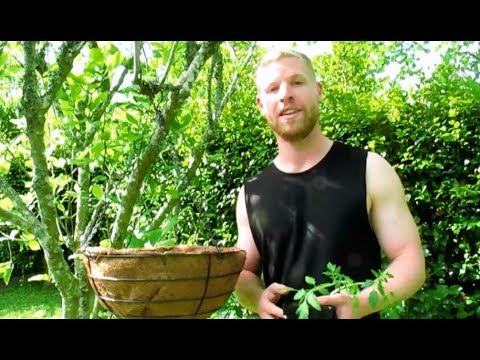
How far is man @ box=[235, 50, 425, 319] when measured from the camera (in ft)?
3.39

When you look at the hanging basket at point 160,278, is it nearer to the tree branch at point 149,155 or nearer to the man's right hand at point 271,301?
the man's right hand at point 271,301

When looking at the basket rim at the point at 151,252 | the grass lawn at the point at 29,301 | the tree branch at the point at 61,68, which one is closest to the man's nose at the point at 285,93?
the basket rim at the point at 151,252

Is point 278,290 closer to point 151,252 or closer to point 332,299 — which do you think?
point 332,299

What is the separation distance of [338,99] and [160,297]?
2.32 metres

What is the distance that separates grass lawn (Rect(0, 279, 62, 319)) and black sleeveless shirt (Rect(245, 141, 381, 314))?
3.51 m

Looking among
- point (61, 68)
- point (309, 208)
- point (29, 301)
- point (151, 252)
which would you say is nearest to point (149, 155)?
point (61, 68)

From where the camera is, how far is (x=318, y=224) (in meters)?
1.08

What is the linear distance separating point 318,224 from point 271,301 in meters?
0.19

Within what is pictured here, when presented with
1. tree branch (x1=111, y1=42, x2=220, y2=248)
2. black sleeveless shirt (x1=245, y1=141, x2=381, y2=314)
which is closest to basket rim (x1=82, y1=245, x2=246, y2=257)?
black sleeveless shirt (x1=245, y1=141, x2=381, y2=314)

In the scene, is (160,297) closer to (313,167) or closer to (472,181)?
(313,167)

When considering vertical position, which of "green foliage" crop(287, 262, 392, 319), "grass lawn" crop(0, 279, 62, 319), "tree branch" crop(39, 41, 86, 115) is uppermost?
"tree branch" crop(39, 41, 86, 115)

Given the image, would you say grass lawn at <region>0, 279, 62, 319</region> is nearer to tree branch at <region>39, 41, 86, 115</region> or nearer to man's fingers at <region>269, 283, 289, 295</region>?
tree branch at <region>39, 41, 86, 115</region>

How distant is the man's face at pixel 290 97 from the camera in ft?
3.36
